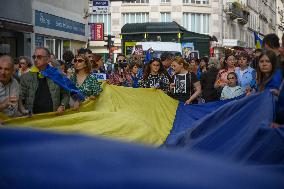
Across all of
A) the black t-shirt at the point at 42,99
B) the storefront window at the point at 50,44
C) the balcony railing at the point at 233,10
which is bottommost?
the black t-shirt at the point at 42,99

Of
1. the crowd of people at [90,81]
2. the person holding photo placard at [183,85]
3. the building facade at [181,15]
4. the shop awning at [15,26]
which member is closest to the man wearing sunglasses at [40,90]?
the crowd of people at [90,81]

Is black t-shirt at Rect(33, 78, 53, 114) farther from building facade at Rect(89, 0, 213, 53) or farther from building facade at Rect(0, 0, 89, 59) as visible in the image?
building facade at Rect(89, 0, 213, 53)

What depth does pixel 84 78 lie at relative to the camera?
9.12 metres

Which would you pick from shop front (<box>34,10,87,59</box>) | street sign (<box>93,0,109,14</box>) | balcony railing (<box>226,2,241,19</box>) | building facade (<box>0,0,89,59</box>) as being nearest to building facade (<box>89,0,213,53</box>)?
balcony railing (<box>226,2,241,19</box>)

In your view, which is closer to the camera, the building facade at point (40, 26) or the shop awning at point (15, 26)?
the shop awning at point (15, 26)

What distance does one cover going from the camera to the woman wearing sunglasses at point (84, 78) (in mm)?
9078

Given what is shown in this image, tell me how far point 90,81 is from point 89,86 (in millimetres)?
119

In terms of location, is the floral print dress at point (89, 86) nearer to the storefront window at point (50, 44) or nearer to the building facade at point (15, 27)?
the building facade at point (15, 27)

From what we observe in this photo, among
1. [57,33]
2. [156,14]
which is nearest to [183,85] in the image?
[57,33]

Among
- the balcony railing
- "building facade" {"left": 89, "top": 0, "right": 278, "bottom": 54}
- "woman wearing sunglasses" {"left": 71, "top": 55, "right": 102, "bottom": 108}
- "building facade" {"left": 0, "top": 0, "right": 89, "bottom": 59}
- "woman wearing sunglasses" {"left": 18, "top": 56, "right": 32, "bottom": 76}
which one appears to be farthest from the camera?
the balcony railing

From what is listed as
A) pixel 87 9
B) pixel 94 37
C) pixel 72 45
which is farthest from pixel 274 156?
pixel 94 37

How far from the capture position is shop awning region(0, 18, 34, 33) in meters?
19.3

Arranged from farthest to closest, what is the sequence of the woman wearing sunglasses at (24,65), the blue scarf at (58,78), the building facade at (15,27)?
the building facade at (15,27)
the woman wearing sunglasses at (24,65)
the blue scarf at (58,78)

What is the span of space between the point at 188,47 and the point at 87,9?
6.58m
